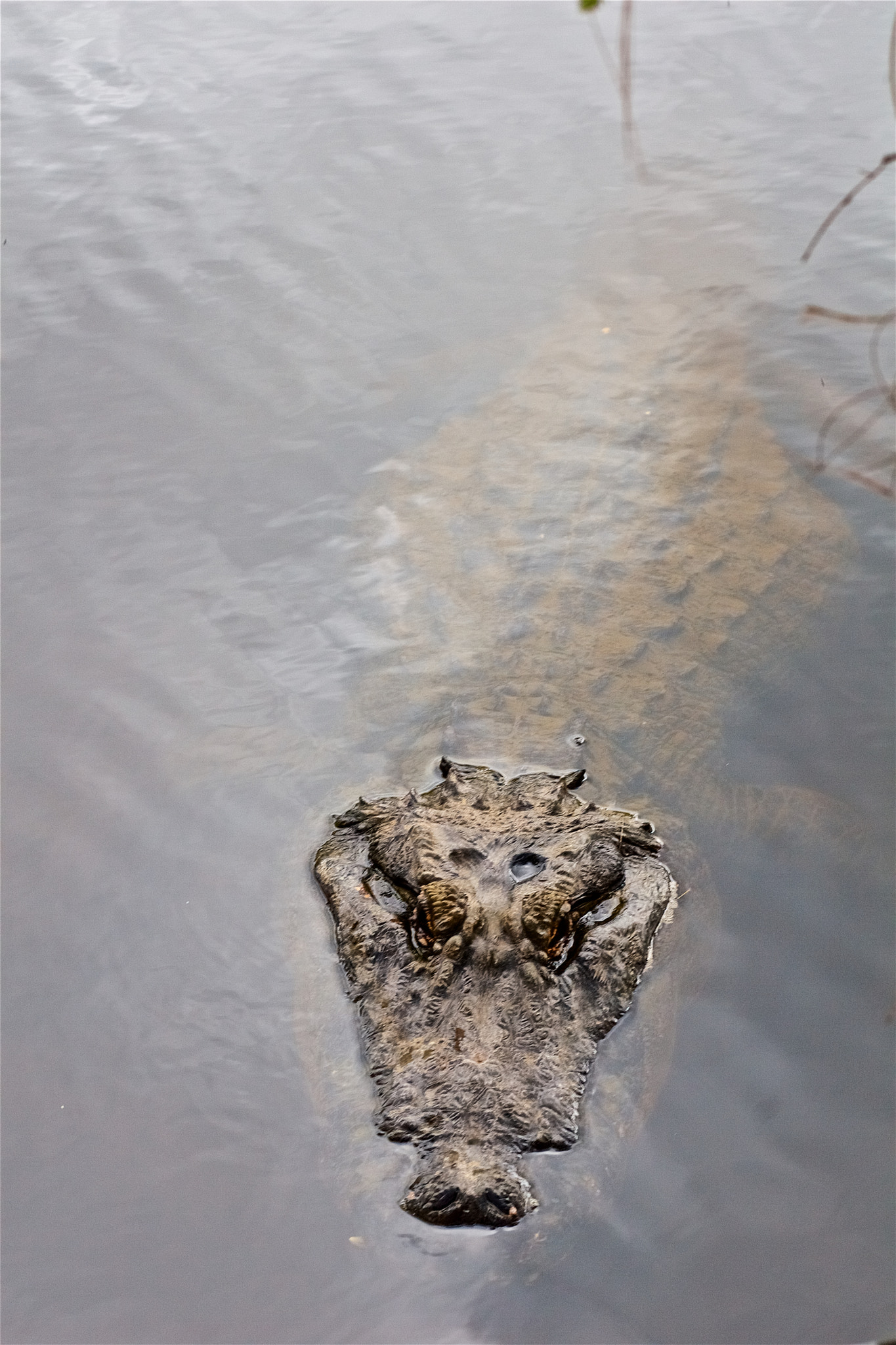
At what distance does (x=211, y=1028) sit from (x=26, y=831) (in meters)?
1.23

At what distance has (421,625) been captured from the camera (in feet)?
18.8

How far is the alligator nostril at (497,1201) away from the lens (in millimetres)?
3295

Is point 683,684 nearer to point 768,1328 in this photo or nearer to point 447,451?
point 447,451

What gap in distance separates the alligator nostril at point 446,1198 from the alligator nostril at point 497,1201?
0.08 m

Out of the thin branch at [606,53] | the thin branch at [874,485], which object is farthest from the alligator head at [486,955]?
the thin branch at [606,53]

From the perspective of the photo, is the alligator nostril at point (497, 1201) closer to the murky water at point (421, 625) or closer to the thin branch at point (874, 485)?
the murky water at point (421, 625)

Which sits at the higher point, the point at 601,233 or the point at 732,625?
the point at 601,233

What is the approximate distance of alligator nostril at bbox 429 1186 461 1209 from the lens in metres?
3.29

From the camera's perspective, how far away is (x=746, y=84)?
32.8 ft

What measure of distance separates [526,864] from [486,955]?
18.3 inches

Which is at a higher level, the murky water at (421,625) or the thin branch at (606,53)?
the thin branch at (606,53)

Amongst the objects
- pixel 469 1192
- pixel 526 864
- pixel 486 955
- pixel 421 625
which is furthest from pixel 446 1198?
pixel 421 625

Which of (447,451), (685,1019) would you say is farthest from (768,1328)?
(447,451)

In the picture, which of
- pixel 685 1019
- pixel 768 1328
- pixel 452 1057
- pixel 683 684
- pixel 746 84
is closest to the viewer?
pixel 768 1328
